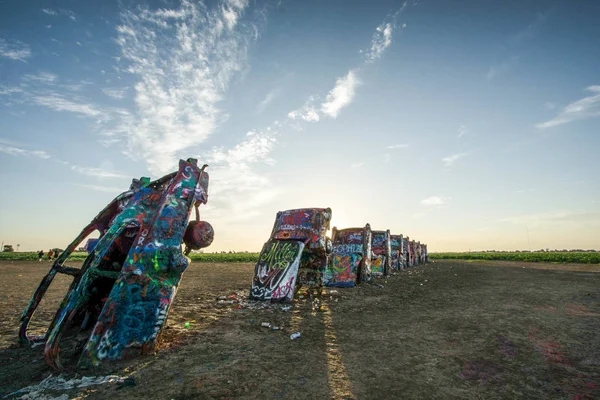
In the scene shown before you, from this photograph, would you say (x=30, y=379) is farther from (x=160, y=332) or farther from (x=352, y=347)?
(x=352, y=347)

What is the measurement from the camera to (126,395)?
7.48 ft

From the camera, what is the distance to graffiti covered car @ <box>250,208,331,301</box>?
21.9ft

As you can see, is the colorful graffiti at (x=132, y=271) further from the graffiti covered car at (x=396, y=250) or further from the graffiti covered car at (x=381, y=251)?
the graffiti covered car at (x=396, y=250)

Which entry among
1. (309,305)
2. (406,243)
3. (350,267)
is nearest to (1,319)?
(309,305)

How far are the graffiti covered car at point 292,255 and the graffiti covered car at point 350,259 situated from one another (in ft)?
5.89

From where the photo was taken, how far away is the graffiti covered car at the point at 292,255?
21.9ft

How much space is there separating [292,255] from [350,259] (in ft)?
12.1

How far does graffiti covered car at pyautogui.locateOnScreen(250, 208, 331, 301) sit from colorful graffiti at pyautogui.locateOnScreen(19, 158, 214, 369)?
10.1 feet

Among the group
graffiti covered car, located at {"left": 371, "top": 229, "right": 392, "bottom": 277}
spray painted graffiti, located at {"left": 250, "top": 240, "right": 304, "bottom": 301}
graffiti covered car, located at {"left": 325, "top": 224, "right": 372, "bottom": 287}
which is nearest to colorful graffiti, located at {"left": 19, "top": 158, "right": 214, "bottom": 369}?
spray painted graffiti, located at {"left": 250, "top": 240, "right": 304, "bottom": 301}

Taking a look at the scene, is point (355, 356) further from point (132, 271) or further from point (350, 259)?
point (350, 259)

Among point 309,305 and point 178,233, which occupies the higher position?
point 178,233

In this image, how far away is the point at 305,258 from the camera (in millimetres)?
7969

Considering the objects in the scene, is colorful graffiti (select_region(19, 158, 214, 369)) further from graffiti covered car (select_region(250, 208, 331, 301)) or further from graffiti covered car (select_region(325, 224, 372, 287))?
graffiti covered car (select_region(325, 224, 372, 287))

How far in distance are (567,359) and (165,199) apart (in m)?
5.48
